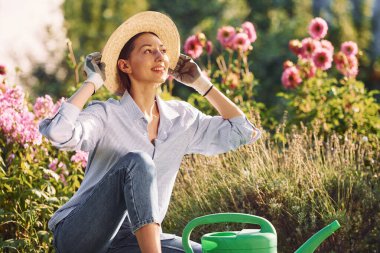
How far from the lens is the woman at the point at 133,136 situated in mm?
3105

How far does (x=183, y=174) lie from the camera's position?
5492 mm

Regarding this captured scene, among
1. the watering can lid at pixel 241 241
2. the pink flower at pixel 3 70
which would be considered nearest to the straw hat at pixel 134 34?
the watering can lid at pixel 241 241

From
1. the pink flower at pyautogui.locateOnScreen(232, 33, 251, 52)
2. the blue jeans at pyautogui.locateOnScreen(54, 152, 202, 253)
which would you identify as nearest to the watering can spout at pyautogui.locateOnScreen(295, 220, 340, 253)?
the blue jeans at pyautogui.locateOnScreen(54, 152, 202, 253)

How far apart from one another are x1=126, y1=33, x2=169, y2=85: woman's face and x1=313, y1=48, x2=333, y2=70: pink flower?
2687 millimetres

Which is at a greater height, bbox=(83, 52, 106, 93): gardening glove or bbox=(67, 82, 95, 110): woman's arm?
bbox=(83, 52, 106, 93): gardening glove

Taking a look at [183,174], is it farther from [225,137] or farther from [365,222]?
[225,137]

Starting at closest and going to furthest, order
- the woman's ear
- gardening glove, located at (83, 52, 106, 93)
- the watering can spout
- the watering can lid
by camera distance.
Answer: the watering can lid < the watering can spout < gardening glove, located at (83, 52, 106, 93) < the woman's ear

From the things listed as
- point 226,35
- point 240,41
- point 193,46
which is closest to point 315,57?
point 240,41

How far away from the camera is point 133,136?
11.6ft

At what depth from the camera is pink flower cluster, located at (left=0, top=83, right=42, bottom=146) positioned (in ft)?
15.5

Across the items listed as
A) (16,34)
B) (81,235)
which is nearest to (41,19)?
(16,34)

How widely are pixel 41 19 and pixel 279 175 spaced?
10827 mm

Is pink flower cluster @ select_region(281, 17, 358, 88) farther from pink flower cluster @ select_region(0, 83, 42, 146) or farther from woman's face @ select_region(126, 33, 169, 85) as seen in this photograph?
woman's face @ select_region(126, 33, 169, 85)

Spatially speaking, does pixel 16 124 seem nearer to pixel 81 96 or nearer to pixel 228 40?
pixel 81 96
